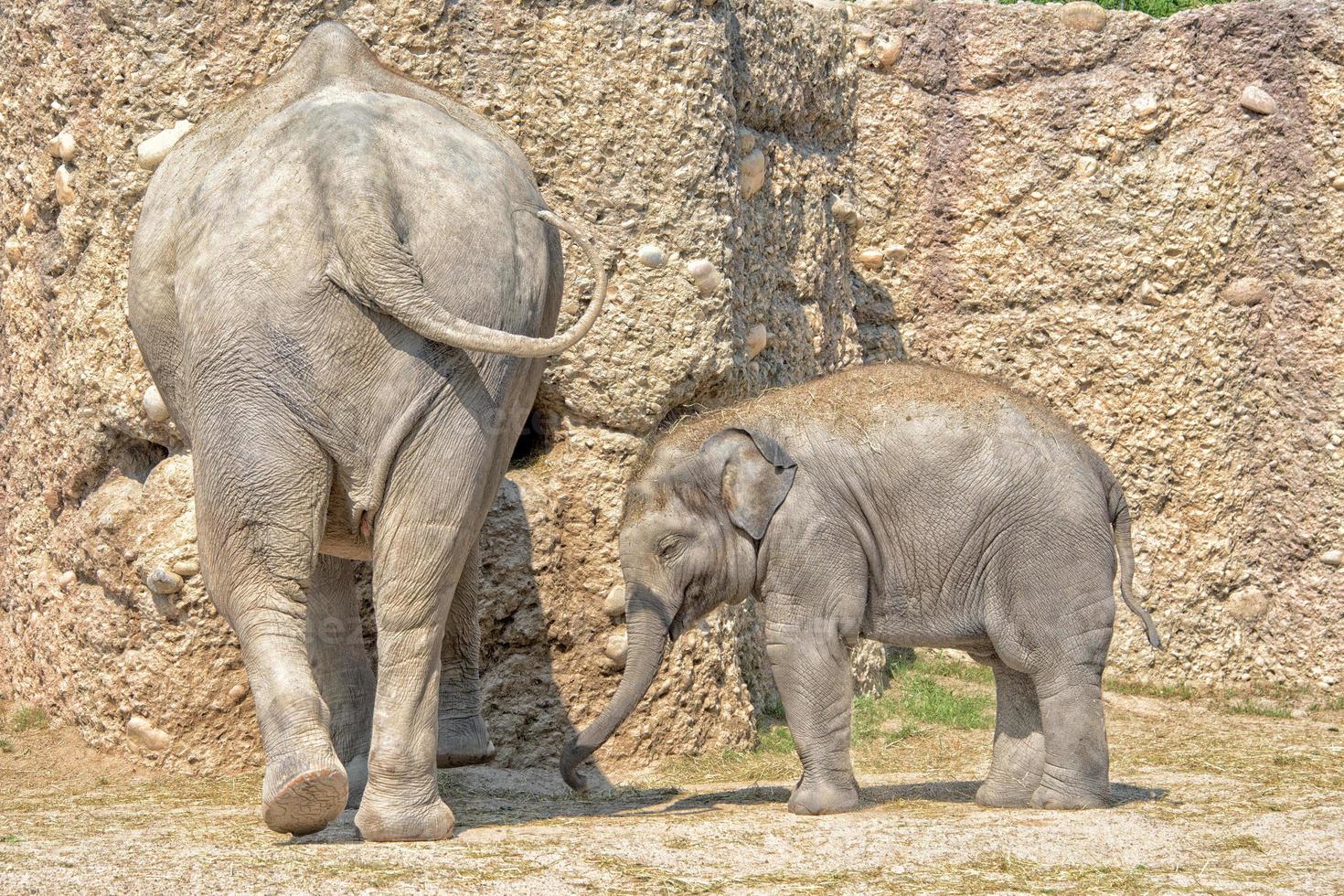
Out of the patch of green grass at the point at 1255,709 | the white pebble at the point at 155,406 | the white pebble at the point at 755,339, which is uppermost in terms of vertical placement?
the white pebble at the point at 755,339

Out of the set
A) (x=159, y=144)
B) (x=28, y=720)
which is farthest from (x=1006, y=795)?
(x=28, y=720)

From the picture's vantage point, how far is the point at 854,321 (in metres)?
8.01

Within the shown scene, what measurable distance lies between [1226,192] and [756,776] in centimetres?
352

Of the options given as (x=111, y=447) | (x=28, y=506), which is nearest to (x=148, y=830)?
(x=111, y=447)

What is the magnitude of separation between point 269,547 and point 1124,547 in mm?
2654

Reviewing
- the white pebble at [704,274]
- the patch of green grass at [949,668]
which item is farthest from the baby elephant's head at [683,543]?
the patch of green grass at [949,668]

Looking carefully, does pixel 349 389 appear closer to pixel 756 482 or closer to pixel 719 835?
pixel 756 482

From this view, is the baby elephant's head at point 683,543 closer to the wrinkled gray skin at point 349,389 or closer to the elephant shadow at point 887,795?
the elephant shadow at point 887,795

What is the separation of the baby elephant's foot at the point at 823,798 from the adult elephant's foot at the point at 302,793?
143 cm

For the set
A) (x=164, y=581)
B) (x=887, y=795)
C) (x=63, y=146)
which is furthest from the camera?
(x=63, y=146)

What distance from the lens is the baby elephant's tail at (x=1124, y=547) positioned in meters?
5.45

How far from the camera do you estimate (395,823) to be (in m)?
4.57

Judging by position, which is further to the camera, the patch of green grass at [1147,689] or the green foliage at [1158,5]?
the green foliage at [1158,5]

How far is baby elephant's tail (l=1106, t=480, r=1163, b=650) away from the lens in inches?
215
